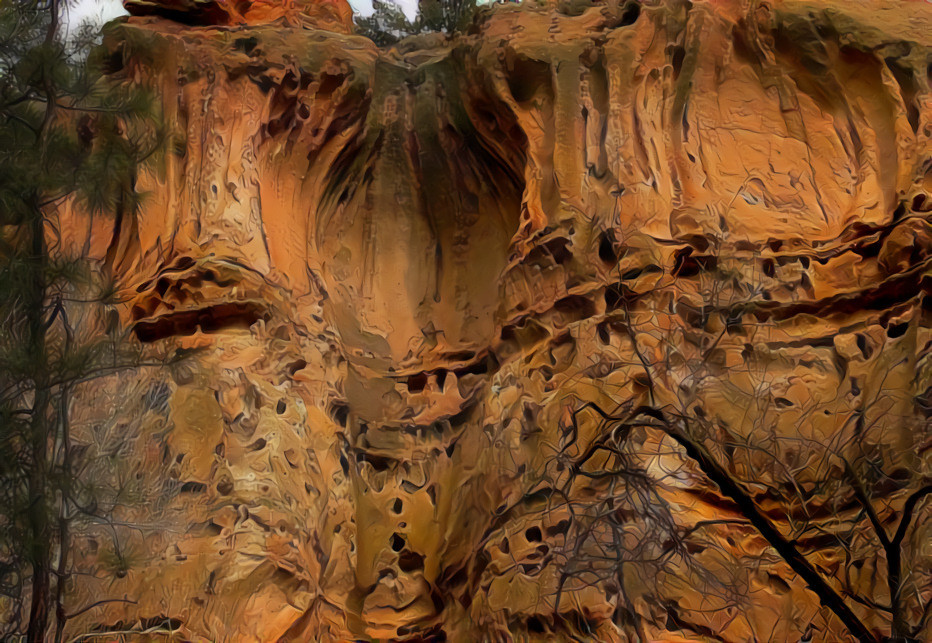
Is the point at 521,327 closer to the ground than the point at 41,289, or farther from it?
closer to the ground

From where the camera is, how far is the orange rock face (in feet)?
25.1

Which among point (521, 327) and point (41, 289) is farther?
point (521, 327)

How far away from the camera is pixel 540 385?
8.69m

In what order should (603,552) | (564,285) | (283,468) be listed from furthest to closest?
(564,285) → (283,468) → (603,552)

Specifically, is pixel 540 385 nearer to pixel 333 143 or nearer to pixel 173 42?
pixel 333 143

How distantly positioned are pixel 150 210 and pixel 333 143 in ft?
5.40

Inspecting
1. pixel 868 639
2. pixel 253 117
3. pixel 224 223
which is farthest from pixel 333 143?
pixel 868 639

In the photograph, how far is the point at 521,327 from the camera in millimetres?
8984

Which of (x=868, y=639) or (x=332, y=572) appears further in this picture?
(x=332, y=572)

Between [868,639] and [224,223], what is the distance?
18.0ft

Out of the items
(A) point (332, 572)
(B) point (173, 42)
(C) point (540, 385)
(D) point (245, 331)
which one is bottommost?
(A) point (332, 572)

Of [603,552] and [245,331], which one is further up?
[245,331]

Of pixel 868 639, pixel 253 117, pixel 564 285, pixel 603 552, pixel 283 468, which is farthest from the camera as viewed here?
pixel 253 117

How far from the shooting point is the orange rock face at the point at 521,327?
7637 millimetres
